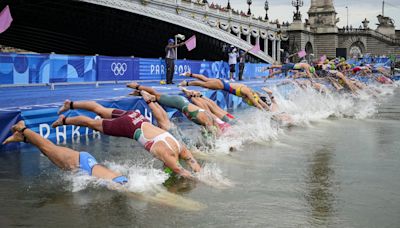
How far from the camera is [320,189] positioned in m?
7.77

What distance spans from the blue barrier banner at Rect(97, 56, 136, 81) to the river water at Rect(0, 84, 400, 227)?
9.60 meters

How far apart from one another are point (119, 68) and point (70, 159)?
14899 mm

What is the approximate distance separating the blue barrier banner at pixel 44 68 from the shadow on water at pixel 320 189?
10.9 meters

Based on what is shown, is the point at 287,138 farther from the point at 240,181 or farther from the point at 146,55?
the point at 146,55

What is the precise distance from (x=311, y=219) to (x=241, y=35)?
6878 centimetres

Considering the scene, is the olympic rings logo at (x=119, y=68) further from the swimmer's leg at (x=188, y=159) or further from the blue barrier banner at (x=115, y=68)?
the swimmer's leg at (x=188, y=159)

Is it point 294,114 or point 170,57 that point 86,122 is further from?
point 170,57

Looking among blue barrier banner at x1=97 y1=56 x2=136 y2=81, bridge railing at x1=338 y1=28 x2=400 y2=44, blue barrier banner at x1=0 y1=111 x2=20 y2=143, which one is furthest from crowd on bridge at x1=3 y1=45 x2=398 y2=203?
bridge railing at x1=338 y1=28 x2=400 y2=44

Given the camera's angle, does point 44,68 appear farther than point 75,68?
No

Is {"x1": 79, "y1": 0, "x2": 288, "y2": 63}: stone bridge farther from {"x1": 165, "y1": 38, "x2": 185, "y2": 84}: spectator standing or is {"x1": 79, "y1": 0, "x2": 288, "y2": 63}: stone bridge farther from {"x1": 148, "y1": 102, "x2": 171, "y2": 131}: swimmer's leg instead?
{"x1": 148, "y1": 102, "x2": 171, "y2": 131}: swimmer's leg

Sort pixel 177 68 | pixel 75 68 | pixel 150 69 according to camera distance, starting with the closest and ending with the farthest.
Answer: pixel 75 68, pixel 150 69, pixel 177 68

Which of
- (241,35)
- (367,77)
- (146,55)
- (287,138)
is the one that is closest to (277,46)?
(241,35)

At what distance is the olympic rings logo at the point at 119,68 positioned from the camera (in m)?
21.7

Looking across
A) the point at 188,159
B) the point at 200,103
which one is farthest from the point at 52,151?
the point at 200,103
